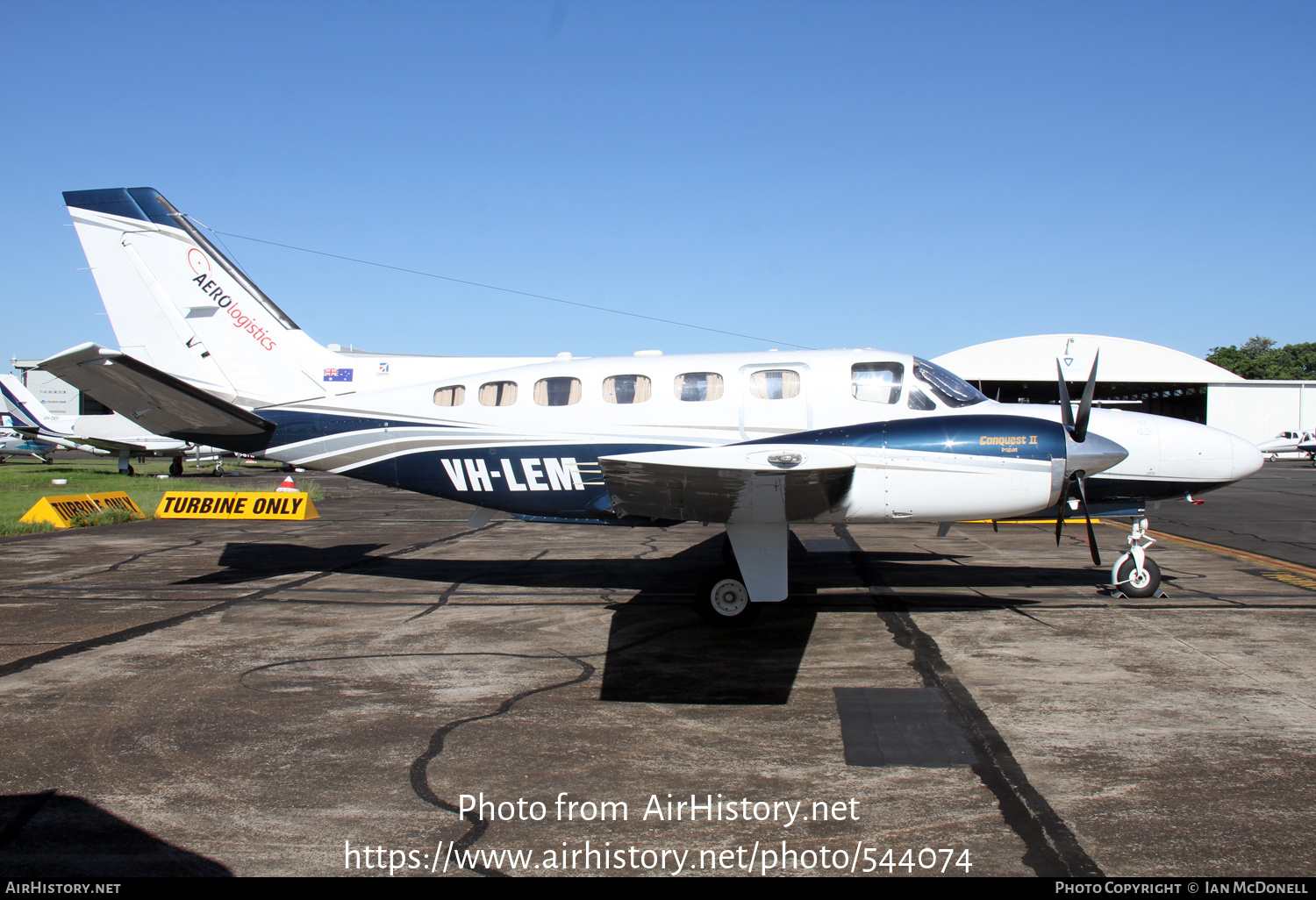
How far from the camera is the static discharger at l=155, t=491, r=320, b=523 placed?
21.7 metres

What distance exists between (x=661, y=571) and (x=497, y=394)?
428 cm

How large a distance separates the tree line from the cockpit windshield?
308 ft

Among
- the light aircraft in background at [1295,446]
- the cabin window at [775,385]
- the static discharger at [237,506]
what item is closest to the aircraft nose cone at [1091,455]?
the cabin window at [775,385]

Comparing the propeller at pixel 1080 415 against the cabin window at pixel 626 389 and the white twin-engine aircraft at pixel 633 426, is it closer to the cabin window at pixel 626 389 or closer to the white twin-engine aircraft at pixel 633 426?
the white twin-engine aircraft at pixel 633 426

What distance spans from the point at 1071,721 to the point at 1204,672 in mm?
2138

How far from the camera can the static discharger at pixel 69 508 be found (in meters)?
19.5

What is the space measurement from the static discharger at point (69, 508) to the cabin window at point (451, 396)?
14.4 meters

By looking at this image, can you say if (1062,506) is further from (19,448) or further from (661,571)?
(19,448)

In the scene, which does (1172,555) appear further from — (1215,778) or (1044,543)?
(1215,778)

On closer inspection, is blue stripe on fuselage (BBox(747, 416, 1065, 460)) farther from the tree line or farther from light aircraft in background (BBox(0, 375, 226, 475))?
the tree line

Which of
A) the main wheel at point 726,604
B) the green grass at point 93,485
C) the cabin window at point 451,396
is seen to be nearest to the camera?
the main wheel at point 726,604

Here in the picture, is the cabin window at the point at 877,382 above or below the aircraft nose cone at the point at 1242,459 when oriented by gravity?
above

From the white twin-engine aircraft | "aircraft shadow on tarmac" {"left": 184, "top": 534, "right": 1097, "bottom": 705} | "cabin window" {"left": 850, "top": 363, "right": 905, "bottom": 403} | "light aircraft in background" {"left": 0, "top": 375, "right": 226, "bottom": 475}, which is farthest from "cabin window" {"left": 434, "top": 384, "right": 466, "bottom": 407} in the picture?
"light aircraft in background" {"left": 0, "top": 375, "right": 226, "bottom": 475}

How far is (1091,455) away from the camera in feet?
29.4
